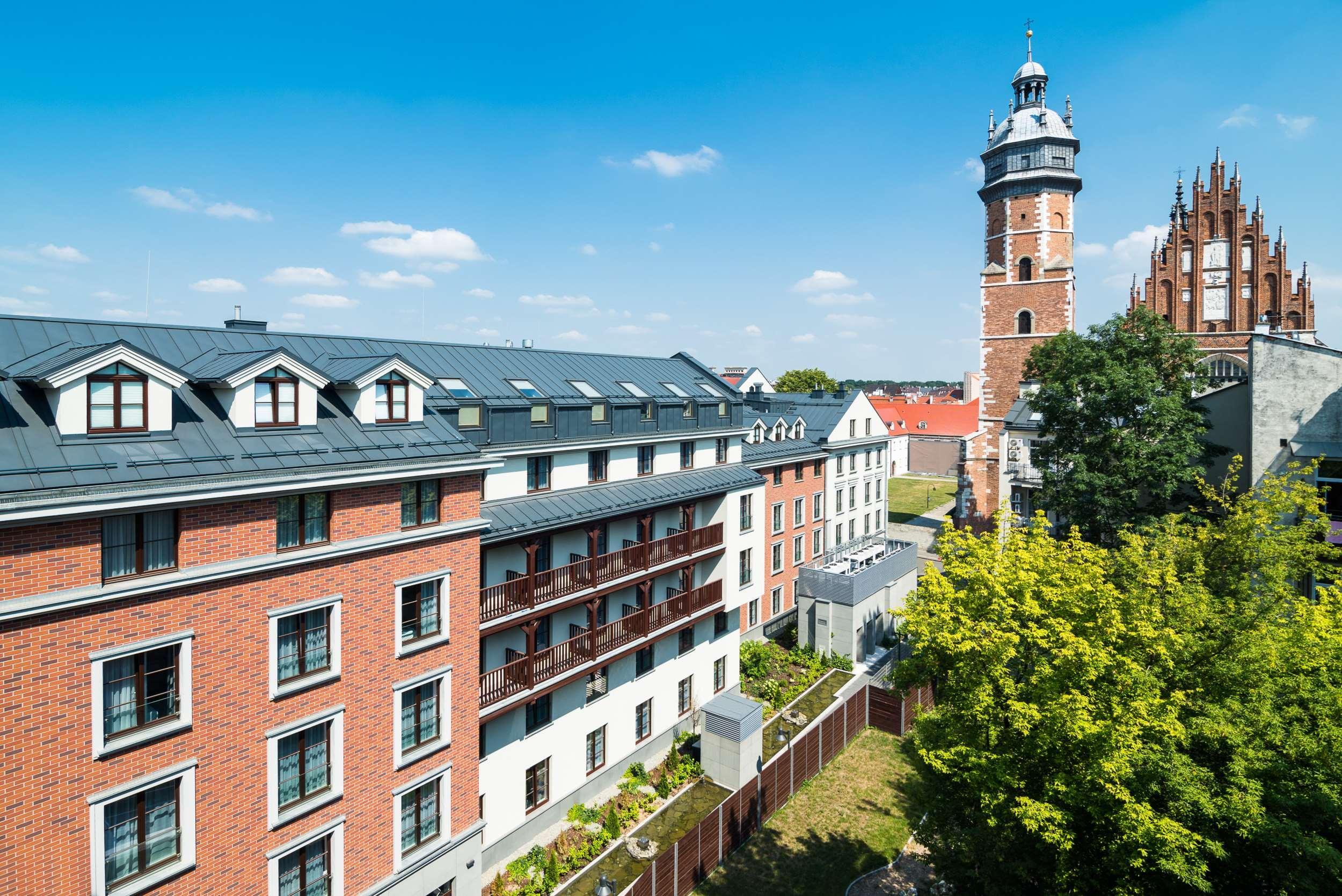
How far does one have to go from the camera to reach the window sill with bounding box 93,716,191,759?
13.0 metres

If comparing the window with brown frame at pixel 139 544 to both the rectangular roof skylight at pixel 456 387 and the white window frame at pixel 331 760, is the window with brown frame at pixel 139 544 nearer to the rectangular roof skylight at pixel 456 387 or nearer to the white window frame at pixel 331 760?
the white window frame at pixel 331 760

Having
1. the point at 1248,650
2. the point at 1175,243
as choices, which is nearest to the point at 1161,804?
the point at 1248,650

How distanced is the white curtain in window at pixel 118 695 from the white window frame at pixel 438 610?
550 cm

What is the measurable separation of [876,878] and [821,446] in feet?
82.3

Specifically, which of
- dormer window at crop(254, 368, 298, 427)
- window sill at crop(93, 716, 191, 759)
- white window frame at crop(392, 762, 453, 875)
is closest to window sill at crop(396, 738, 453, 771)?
white window frame at crop(392, 762, 453, 875)

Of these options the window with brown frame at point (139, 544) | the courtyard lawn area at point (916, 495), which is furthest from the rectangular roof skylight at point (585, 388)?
the courtyard lawn area at point (916, 495)

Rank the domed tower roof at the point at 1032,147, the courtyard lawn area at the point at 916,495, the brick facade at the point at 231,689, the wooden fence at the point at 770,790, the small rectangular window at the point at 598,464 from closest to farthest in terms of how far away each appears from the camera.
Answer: the brick facade at the point at 231,689, the wooden fence at the point at 770,790, the small rectangular window at the point at 598,464, the domed tower roof at the point at 1032,147, the courtyard lawn area at the point at 916,495

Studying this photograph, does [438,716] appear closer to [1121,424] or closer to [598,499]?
[598,499]

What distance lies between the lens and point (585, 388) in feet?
91.4

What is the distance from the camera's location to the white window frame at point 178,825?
1289cm

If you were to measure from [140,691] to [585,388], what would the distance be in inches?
689

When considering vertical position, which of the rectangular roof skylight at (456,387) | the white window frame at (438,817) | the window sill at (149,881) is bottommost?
the white window frame at (438,817)

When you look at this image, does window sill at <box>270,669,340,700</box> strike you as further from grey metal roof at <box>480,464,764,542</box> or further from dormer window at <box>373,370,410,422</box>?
dormer window at <box>373,370,410,422</box>

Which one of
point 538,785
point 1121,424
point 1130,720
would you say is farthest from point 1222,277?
point 538,785
